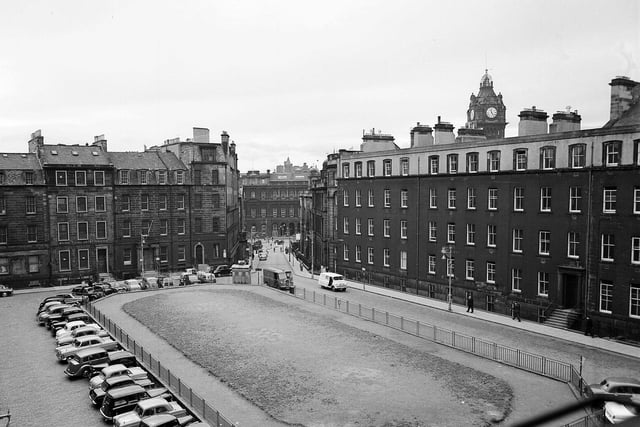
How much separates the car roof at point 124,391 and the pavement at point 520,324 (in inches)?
1065

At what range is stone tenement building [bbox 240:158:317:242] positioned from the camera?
138 metres

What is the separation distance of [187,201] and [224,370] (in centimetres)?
4575

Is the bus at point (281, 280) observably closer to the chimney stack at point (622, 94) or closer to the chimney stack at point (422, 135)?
the chimney stack at point (422, 135)

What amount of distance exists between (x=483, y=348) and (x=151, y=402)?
1935 cm

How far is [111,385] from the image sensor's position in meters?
24.6

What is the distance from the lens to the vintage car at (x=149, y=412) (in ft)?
69.9

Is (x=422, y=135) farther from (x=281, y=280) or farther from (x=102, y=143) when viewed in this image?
(x=102, y=143)

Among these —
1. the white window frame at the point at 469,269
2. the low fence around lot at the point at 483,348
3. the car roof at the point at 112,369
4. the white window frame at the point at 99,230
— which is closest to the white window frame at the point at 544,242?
the white window frame at the point at 469,269

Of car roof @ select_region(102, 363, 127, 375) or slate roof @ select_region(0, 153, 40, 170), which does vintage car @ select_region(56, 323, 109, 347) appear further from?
slate roof @ select_region(0, 153, 40, 170)

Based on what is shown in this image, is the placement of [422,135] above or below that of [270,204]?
above

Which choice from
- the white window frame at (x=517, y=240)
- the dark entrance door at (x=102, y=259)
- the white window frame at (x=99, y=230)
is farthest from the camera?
the dark entrance door at (x=102, y=259)

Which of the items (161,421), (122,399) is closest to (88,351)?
(122,399)

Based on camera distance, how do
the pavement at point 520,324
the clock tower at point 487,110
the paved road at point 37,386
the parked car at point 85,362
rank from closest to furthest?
the paved road at point 37,386
the parked car at point 85,362
the pavement at point 520,324
the clock tower at point 487,110

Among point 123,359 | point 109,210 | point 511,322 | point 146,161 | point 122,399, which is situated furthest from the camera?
point 146,161
